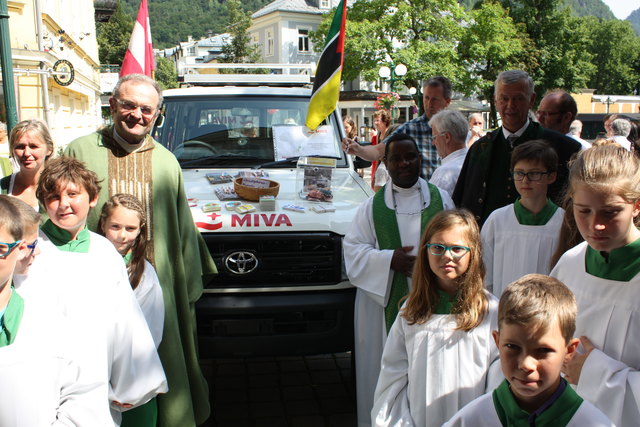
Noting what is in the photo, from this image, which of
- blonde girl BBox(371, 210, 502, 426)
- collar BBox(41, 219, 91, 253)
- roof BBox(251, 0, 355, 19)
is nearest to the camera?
blonde girl BBox(371, 210, 502, 426)

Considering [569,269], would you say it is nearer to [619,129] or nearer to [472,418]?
[472,418]

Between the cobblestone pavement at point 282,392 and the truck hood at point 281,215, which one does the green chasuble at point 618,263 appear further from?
the cobblestone pavement at point 282,392

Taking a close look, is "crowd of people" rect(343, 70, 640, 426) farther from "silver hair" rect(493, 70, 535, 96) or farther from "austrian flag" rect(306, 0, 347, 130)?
"austrian flag" rect(306, 0, 347, 130)

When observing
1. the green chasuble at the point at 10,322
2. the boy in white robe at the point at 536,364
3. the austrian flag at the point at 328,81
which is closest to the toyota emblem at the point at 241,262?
the austrian flag at the point at 328,81

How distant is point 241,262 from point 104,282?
1.36 meters

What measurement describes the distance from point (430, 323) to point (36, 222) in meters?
1.62

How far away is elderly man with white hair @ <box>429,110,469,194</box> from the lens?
14.5ft

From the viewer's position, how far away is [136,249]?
3.20 m

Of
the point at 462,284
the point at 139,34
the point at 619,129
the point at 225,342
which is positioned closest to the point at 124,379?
the point at 225,342

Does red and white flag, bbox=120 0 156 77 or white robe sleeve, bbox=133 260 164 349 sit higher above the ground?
red and white flag, bbox=120 0 156 77

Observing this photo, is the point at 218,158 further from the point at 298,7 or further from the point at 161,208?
the point at 298,7

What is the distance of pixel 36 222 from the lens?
2254 millimetres

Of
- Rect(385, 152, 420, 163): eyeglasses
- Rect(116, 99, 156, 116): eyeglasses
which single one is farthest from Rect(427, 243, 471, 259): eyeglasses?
Rect(116, 99, 156, 116): eyeglasses

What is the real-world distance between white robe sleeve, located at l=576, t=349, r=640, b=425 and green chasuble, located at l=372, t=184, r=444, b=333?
4.91 ft
